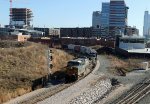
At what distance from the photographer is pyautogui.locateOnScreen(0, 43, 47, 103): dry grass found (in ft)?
121

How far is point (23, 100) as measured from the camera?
32.6 m

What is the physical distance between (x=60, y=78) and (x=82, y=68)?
130 inches

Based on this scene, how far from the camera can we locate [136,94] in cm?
3612

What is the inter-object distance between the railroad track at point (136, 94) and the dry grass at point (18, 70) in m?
10.7

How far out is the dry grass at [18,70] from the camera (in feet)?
121

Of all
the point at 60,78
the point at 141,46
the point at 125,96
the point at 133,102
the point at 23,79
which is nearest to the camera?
the point at 133,102

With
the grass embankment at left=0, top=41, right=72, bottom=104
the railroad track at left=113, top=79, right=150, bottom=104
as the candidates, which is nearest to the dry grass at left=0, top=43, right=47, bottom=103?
the grass embankment at left=0, top=41, right=72, bottom=104

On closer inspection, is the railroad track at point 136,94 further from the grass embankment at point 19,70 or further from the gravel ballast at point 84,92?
the grass embankment at point 19,70

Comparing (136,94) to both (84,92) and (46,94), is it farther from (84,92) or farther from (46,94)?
(46,94)

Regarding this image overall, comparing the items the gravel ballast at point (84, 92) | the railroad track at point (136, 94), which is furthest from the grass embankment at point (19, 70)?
the railroad track at point (136, 94)

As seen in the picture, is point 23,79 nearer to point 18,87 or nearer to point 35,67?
point 18,87

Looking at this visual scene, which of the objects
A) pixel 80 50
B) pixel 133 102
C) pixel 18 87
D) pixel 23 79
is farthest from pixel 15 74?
pixel 80 50

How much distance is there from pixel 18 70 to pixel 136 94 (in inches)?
670

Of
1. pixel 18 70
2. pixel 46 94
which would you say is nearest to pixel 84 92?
pixel 46 94
